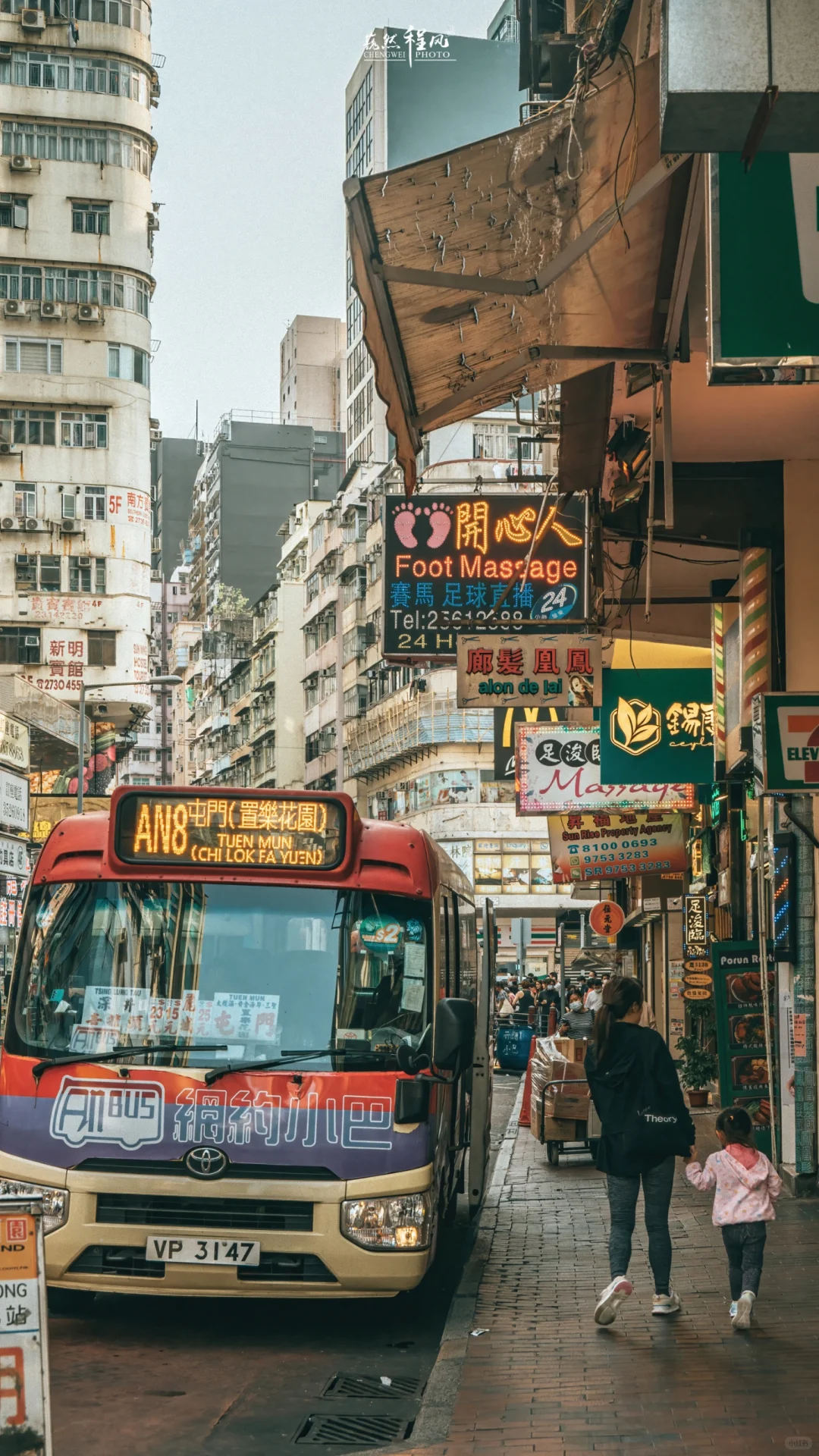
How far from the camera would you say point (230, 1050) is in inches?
360

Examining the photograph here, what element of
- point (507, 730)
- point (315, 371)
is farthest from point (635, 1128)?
point (315, 371)

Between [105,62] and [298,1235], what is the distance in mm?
59681

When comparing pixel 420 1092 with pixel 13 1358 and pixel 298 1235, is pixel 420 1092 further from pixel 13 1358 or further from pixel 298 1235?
pixel 13 1358

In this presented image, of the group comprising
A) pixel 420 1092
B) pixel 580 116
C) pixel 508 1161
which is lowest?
pixel 508 1161

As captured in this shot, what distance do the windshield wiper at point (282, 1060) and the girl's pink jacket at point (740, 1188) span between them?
1.84 m

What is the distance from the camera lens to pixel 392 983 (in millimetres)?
9578

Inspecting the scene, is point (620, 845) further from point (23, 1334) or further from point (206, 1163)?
point (23, 1334)

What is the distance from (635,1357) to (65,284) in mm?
58219

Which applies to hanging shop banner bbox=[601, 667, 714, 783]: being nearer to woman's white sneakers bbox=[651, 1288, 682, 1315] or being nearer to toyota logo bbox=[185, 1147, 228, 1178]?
woman's white sneakers bbox=[651, 1288, 682, 1315]

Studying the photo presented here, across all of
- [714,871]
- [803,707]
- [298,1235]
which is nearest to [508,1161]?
[714,871]

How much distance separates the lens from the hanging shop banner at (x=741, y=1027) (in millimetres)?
15312

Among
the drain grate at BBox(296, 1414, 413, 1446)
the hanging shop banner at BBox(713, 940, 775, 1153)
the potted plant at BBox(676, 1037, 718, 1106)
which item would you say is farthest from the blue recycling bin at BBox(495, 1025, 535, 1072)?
the drain grate at BBox(296, 1414, 413, 1446)

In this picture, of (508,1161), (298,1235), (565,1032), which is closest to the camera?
(298,1235)

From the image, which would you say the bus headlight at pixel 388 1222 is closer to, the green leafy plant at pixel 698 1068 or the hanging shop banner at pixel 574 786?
the green leafy plant at pixel 698 1068
